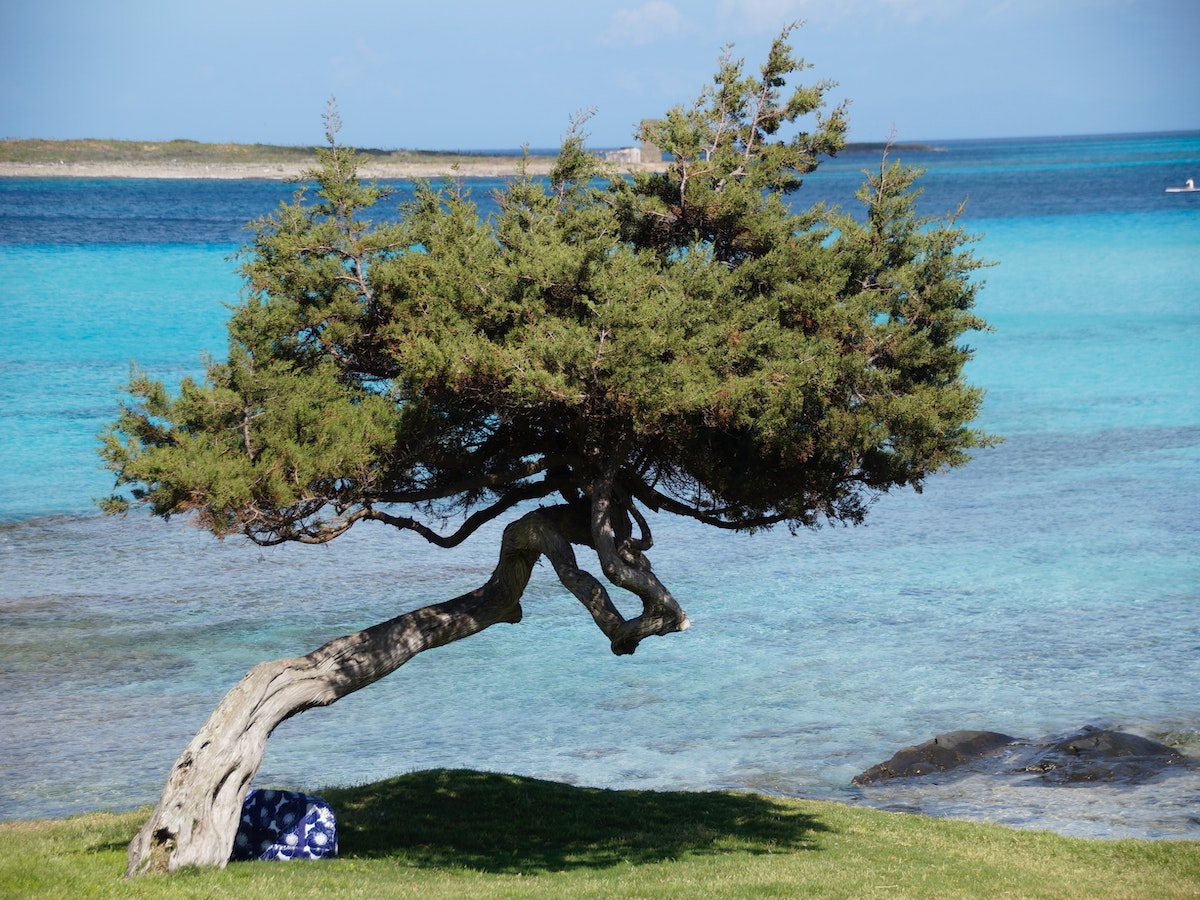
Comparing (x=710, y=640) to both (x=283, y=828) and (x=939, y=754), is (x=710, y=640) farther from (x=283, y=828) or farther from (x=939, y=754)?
(x=283, y=828)

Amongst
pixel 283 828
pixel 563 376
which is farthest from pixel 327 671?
pixel 563 376

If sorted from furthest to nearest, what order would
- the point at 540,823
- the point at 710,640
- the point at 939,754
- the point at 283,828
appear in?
the point at 710,640 → the point at 939,754 → the point at 540,823 → the point at 283,828

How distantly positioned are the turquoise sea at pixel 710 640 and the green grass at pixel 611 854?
1910 millimetres

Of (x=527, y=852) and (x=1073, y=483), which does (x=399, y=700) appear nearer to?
A: (x=527, y=852)

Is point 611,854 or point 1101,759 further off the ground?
point 611,854

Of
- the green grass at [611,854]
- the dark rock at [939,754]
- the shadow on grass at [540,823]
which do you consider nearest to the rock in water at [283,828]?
the green grass at [611,854]

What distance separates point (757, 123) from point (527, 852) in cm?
792

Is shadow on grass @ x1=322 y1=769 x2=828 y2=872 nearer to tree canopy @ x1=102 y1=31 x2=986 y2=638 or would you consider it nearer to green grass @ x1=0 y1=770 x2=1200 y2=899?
green grass @ x1=0 y1=770 x2=1200 y2=899

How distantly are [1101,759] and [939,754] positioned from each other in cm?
220

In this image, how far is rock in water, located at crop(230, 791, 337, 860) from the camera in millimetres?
12070

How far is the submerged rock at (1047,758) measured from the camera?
17328 millimetres

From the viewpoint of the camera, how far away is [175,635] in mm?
23250

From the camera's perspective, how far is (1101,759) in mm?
17688

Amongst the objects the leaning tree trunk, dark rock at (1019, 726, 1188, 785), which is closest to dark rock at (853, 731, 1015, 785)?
dark rock at (1019, 726, 1188, 785)
